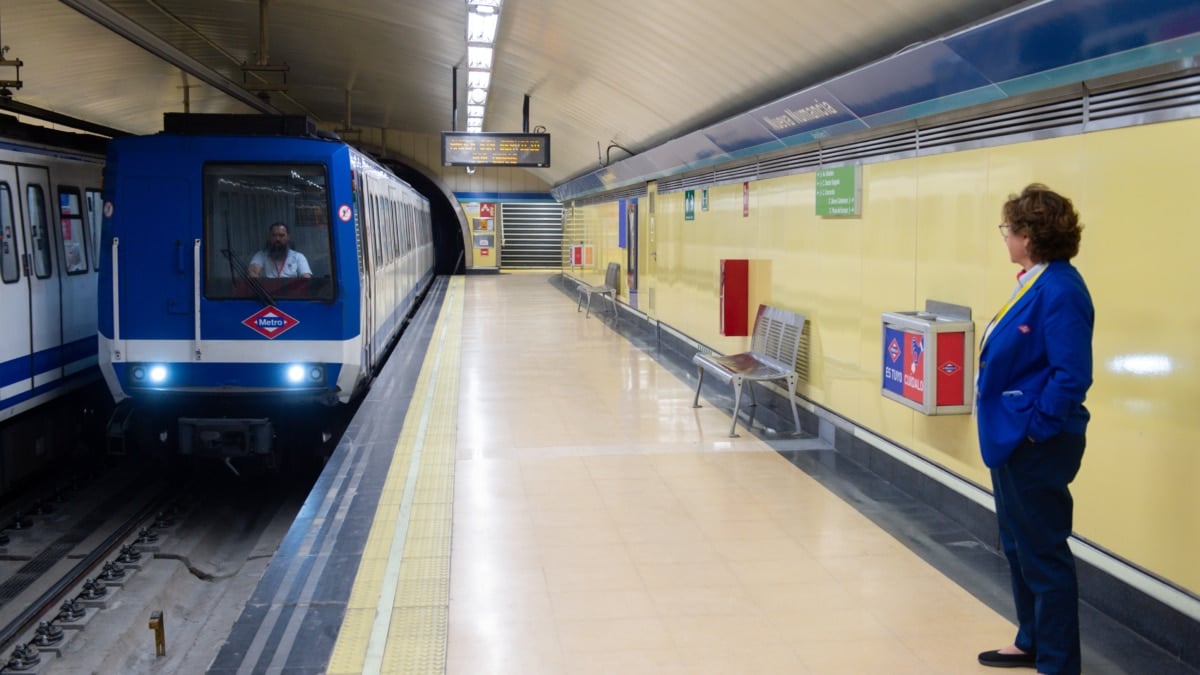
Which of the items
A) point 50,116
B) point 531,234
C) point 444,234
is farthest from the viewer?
point 444,234

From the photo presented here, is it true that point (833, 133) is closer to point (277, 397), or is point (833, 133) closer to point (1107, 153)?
point (1107, 153)

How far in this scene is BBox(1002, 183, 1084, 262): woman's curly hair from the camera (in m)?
3.51

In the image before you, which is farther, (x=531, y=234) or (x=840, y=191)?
(x=531, y=234)

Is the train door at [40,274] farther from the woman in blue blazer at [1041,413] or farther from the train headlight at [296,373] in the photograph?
the woman in blue blazer at [1041,413]

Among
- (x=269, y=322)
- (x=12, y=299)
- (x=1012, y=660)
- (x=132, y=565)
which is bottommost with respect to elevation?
(x=132, y=565)

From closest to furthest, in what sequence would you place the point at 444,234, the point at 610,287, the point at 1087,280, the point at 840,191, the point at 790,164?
1. the point at 1087,280
2. the point at 840,191
3. the point at 790,164
4. the point at 610,287
5. the point at 444,234

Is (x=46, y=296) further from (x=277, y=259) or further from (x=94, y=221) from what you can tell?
(x=277, y=259)

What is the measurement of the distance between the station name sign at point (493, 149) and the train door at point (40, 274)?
702 centimetres

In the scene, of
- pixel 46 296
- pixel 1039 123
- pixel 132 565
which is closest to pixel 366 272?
pixel 46 296

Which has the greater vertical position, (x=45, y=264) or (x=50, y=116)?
(x=50, y=116)

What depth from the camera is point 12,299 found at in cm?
738

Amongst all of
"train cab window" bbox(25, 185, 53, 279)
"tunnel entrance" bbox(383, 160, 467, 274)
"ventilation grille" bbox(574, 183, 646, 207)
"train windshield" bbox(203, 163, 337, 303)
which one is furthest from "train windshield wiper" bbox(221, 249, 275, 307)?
"tunnel entrance" bbox(383, 160, 467, 274)

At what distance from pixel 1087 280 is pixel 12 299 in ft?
22.5

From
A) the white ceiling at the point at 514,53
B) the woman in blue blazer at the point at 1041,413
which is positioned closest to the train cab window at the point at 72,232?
the white ceiling at the point at 514,53
